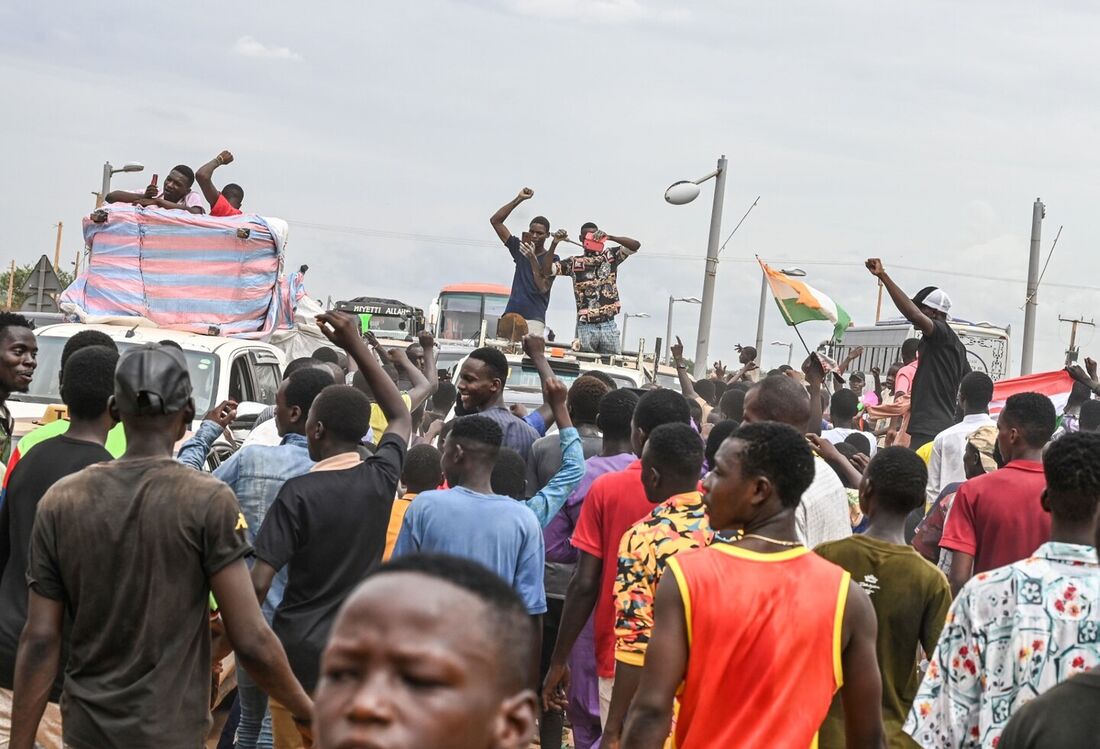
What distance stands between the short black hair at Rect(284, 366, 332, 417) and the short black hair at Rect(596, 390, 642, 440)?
131cm

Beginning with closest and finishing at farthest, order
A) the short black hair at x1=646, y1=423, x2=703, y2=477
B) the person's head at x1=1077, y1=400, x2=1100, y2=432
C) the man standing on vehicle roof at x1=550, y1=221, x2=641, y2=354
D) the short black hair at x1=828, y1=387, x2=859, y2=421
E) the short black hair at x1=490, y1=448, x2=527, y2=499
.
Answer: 1. the short black hair at x1=646, y1=423, x2=703, y2=477
2. the short black hair at x1=490, y1=448, x2=527, y2=499
3. the person's head at x1=1077, y1=400, x2=1100, y2=432
4. the short black hair at x1=828, y1=387, x2=859, y2=421
5. the man standing on vehicle roof at x1=550, y1=221, x2=641, y2=354

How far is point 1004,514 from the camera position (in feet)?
19.7

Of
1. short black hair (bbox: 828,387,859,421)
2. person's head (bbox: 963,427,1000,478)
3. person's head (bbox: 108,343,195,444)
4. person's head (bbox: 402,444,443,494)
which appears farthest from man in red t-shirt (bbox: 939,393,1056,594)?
short black hair (bbox: 828,387,859,421)

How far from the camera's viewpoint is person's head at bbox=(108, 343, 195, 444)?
418 cm

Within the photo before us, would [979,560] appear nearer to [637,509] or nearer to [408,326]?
[637,509]

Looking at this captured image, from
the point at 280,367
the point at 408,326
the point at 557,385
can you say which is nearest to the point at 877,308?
the point at 408,326

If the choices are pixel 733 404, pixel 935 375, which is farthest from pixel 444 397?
pixel 935 375

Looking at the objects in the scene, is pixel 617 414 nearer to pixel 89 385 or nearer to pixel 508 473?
pixel 508 473

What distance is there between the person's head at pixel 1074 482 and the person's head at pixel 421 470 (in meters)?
3.61

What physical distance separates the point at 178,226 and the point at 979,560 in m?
8.59

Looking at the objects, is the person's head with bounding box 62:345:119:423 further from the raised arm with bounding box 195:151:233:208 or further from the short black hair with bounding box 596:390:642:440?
the raised arm with bounding box 195:151:233:208

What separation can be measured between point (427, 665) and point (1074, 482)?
110 inches

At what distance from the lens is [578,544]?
6035 millimetres

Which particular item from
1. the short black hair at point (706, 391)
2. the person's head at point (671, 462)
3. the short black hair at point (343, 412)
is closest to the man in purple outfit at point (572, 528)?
the person's head at point (671, 462)
